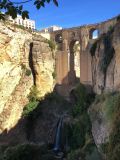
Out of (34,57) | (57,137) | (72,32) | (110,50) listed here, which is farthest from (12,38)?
(72,32)

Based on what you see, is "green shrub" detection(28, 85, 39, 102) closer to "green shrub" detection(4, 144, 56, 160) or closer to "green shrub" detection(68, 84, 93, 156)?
"green shrub" detection(68, 84, 93, 156)

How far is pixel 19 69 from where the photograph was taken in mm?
27812

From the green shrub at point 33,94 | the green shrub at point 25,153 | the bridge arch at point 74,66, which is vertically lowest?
the green shrub at point 25,153

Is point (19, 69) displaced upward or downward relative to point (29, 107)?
upward

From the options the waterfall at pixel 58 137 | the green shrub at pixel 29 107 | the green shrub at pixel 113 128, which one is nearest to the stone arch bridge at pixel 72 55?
the waterfall at pixel 58 137

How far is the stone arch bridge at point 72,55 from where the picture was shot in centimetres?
3534

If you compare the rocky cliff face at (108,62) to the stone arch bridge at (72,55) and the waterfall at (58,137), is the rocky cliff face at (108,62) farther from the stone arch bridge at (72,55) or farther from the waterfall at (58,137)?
the stone arch bridge at (72,55)

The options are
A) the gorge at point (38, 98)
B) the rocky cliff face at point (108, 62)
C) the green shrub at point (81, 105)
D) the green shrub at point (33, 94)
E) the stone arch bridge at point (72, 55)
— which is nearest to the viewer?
the rocky cliff face at point (108, 62)

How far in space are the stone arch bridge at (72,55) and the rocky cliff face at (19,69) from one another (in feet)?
12.3

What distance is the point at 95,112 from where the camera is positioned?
14.8 metres

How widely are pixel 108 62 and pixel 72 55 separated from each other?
24.3m

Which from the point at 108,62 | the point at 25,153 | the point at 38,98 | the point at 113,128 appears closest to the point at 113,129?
the point at 113,128

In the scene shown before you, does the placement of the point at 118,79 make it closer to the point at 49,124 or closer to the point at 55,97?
the point at 49,124

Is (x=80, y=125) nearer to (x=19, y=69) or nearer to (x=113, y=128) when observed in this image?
(x=19, y=69)
